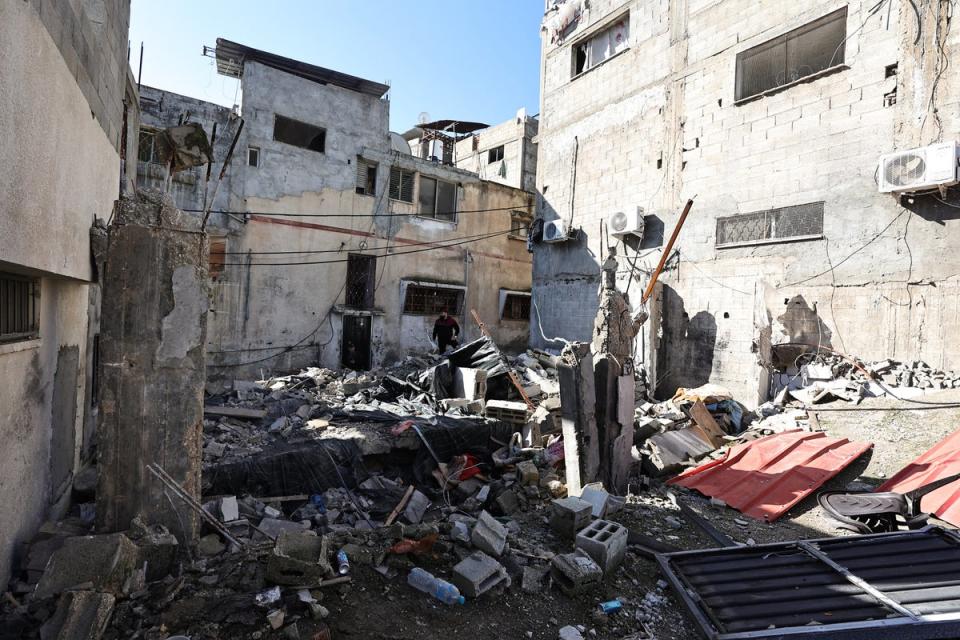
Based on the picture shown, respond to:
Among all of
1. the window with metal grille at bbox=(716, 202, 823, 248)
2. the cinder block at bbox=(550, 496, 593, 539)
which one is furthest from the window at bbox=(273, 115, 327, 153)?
the cinder block at bbox=(550, 496, 593, 539)

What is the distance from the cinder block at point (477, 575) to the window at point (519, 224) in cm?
1505

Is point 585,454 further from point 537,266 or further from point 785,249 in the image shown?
point 537,266

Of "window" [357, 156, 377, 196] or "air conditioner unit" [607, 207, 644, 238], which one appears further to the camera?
"window" [357, 156, 377, 196]

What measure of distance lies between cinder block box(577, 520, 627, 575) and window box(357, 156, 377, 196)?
41.3ft

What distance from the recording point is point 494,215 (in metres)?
17.4

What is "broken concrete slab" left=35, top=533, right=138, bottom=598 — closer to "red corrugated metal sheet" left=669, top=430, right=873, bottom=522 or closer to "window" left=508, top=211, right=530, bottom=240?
"red corrugated metal sheet" left=669, top=430, right=873, bottom=522

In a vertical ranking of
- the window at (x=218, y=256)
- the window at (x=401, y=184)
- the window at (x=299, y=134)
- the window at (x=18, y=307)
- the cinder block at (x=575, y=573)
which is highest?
the window at (x=299, y=134)

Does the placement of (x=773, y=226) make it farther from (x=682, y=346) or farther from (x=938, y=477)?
(x=938, y=477)

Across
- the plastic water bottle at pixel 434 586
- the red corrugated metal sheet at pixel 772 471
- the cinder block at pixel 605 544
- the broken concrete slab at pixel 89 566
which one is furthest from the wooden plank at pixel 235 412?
the red corrugated metal sheet at pixel 772 471

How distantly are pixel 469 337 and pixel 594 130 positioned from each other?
7684 mm

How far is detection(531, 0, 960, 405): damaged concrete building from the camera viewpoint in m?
7.34

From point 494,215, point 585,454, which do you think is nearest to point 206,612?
point 585,454

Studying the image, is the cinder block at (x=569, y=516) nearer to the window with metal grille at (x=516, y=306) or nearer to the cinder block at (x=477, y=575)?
the cinder block at (x=477, y=575)

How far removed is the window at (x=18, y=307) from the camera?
10.3 ft
